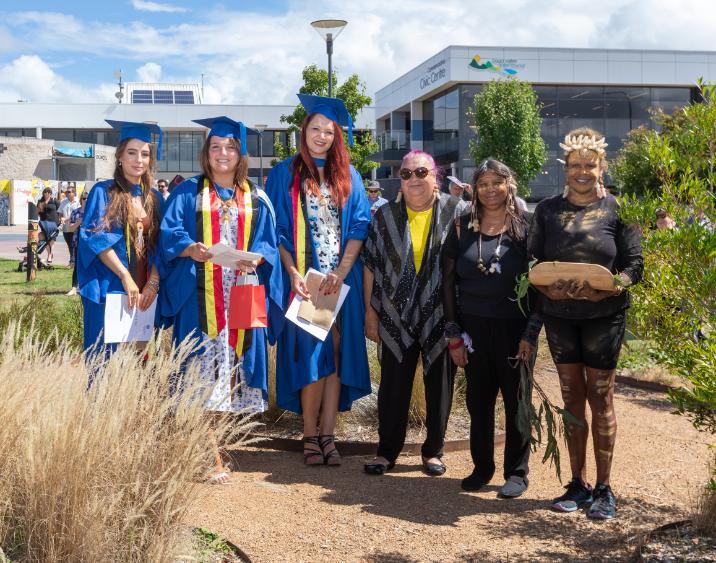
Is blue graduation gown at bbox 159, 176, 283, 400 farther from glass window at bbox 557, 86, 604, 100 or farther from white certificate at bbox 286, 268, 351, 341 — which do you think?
glass window at bbox 557, 86, 604, 100

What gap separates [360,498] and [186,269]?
1.74 meters

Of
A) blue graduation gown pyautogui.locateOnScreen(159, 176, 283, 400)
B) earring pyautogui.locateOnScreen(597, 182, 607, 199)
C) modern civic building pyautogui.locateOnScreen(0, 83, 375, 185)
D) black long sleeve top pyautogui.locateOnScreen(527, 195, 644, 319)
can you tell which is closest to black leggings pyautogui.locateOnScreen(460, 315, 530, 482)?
black long sleeve top pyautogui.locateOnScreen(527, 195, 644, 319)

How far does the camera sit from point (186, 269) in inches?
201

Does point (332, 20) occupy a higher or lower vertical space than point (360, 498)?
higher

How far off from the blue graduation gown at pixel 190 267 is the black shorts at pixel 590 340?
6.02 ft

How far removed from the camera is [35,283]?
16188 mm

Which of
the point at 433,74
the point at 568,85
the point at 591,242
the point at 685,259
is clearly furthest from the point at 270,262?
the point at 433,74

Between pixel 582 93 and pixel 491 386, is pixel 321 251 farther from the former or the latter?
pixel 582 93

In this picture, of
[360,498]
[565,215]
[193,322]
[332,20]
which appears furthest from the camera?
[332,20]

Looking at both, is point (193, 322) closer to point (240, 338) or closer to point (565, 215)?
point (240, 338)

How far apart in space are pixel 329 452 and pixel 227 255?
61.9 inches

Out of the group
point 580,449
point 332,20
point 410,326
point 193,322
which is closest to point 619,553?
point 580,449

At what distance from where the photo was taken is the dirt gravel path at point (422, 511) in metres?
4.01

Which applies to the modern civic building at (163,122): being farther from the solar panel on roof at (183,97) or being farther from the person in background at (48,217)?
the person in background at (48,217)
